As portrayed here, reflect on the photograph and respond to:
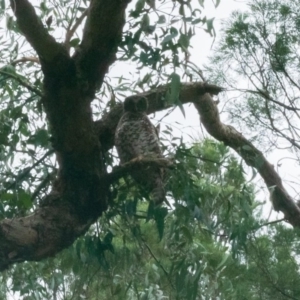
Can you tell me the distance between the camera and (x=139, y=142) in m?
2.66

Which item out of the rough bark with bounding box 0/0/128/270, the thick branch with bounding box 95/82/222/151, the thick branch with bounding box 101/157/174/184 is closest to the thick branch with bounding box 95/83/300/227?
the thick branch with bounding box 95/82/222/151

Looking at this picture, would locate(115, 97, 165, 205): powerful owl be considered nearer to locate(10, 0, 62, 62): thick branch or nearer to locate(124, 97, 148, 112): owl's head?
locate(124, 97, 148, 112): owl's head

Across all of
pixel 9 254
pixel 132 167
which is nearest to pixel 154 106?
pixel 132 167

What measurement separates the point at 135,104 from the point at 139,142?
15cm

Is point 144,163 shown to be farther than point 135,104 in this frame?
No

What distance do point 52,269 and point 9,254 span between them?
0.72 metres

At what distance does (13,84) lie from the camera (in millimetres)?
2818

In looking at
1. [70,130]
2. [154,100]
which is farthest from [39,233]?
[154,100]

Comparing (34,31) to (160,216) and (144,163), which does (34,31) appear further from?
(160,216)

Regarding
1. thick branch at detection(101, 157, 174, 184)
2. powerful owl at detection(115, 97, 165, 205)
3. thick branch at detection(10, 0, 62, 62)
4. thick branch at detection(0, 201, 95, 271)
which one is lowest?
thick branch at detection(0, 201, 95, 271)

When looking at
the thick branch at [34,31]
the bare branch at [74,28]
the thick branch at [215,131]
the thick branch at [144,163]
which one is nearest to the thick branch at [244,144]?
the thick branch at [215,131]

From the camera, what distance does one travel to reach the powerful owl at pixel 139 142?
2436 mm

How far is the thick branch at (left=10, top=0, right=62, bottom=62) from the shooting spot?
87.3 inches

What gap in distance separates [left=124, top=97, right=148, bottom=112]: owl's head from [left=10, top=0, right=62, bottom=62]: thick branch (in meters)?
0.44
